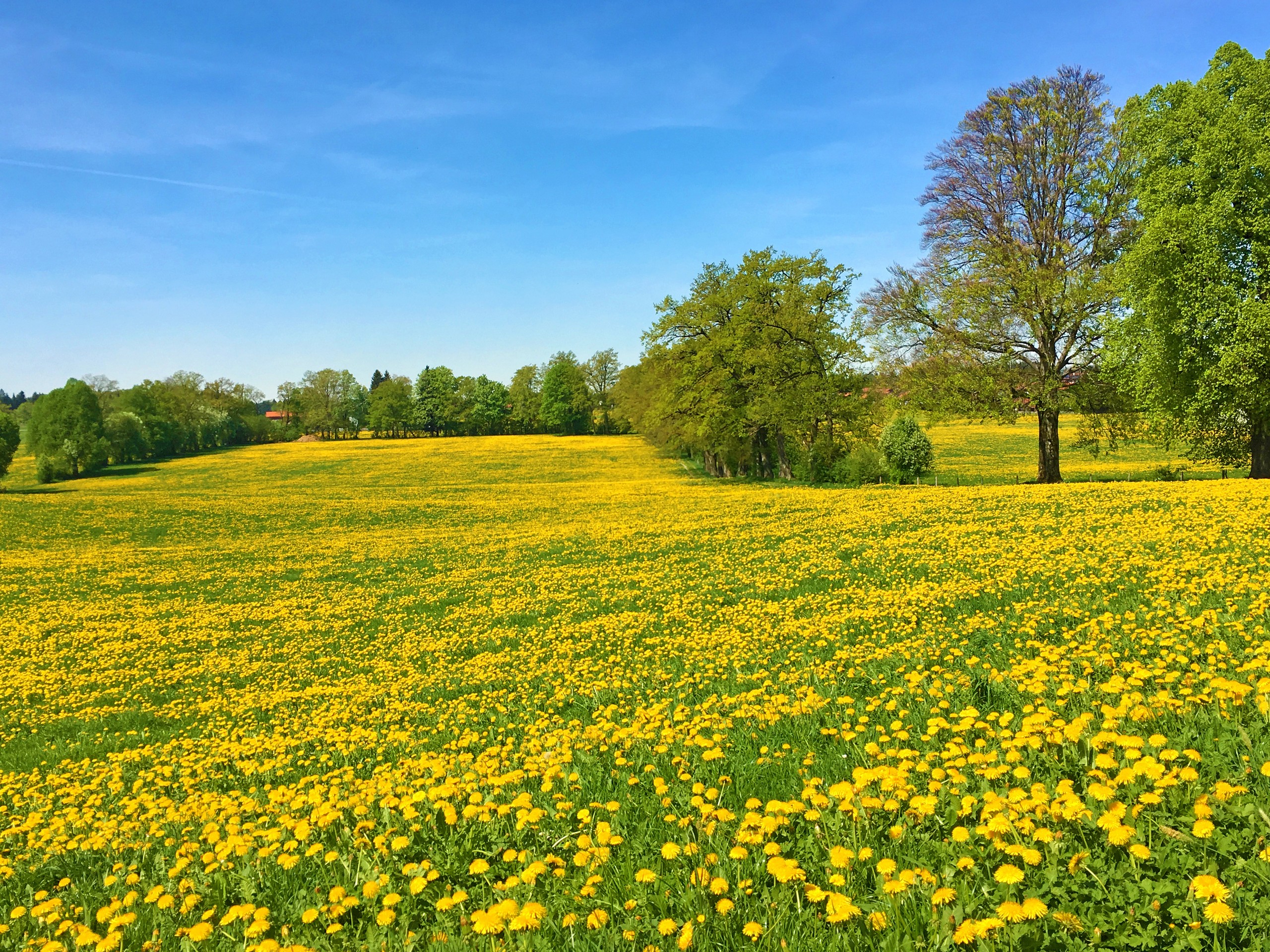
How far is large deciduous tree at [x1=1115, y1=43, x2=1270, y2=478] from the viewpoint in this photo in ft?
66.6

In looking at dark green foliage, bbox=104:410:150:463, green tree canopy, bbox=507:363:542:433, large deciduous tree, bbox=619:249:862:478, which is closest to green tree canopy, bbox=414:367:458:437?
green tree canopy, bbox=507:363:542:433

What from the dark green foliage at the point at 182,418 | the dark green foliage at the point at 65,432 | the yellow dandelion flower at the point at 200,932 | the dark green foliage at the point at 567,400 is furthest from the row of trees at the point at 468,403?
the yellow dandelion flower at the point at 200,932

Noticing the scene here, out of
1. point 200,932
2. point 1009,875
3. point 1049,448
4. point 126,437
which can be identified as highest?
point 126,437

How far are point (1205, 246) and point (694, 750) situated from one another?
24475 millimetres

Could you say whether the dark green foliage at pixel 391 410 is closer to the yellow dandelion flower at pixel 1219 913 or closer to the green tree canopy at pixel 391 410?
the green tree canopy at pixel 391 410

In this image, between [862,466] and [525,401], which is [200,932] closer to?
[862,466]

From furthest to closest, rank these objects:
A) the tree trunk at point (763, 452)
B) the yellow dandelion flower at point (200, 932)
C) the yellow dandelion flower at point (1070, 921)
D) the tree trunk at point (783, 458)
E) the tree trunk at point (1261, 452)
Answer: the tree trunk at point (763, 452) < the tree trunk at point (783, 458) < the tree trunk at point (1261, 452) < the yellow dandelion flower at point (200, 932) < the yellow dandelion flower at point (1070, 921)

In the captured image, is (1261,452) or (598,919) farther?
(1261,452)

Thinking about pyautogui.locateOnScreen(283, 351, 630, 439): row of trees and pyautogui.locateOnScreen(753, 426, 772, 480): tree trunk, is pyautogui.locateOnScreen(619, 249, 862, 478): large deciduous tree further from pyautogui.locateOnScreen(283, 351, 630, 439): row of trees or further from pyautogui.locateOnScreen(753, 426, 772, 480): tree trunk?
pyautogui.locateOnScreen(283, 351, 630, 439): row of trees

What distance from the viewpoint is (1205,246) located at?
2089 centimetres

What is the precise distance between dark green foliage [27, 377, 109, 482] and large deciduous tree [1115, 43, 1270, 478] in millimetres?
87546

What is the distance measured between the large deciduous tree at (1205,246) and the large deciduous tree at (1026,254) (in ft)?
9.29

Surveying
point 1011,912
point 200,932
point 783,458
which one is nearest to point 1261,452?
point 783,458

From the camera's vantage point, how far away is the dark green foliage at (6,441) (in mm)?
57406
